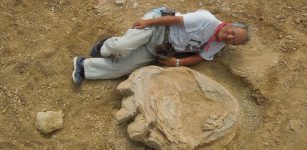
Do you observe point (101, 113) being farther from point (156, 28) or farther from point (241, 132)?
point (241, 132)

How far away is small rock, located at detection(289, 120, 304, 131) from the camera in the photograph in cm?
350

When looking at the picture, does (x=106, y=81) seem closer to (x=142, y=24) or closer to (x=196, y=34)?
(x=142, y=24)

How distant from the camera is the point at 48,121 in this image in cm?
341

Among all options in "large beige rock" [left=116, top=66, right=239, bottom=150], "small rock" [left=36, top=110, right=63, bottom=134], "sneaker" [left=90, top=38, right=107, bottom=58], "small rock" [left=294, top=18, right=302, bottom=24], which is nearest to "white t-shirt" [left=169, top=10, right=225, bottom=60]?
"large beige rock" [left=116, top=66, right=239, bottom=150]

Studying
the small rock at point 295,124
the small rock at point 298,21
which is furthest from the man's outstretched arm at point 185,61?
the small rock at point 298,21

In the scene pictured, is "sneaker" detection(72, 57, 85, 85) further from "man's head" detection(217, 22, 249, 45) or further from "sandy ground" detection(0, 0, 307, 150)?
"man's head" detection(217, 22, 249, 45)

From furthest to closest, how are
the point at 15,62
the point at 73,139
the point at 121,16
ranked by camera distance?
1. the point at 121,16
2. the point at 15,62
3. the point at 73,139

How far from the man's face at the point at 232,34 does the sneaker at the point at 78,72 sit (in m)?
1.10

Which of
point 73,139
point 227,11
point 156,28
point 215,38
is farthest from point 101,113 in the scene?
point 227,11

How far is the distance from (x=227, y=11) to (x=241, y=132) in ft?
3.84

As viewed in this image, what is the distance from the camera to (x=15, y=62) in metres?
3.71

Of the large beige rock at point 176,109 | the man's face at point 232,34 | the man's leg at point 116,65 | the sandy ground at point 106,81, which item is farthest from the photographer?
the man's leg at point 116,65

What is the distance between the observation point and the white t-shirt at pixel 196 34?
3443 mm

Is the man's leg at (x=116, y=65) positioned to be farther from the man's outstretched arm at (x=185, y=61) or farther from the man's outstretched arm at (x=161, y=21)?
the man's outstretched arm at (x=161, y=21)
